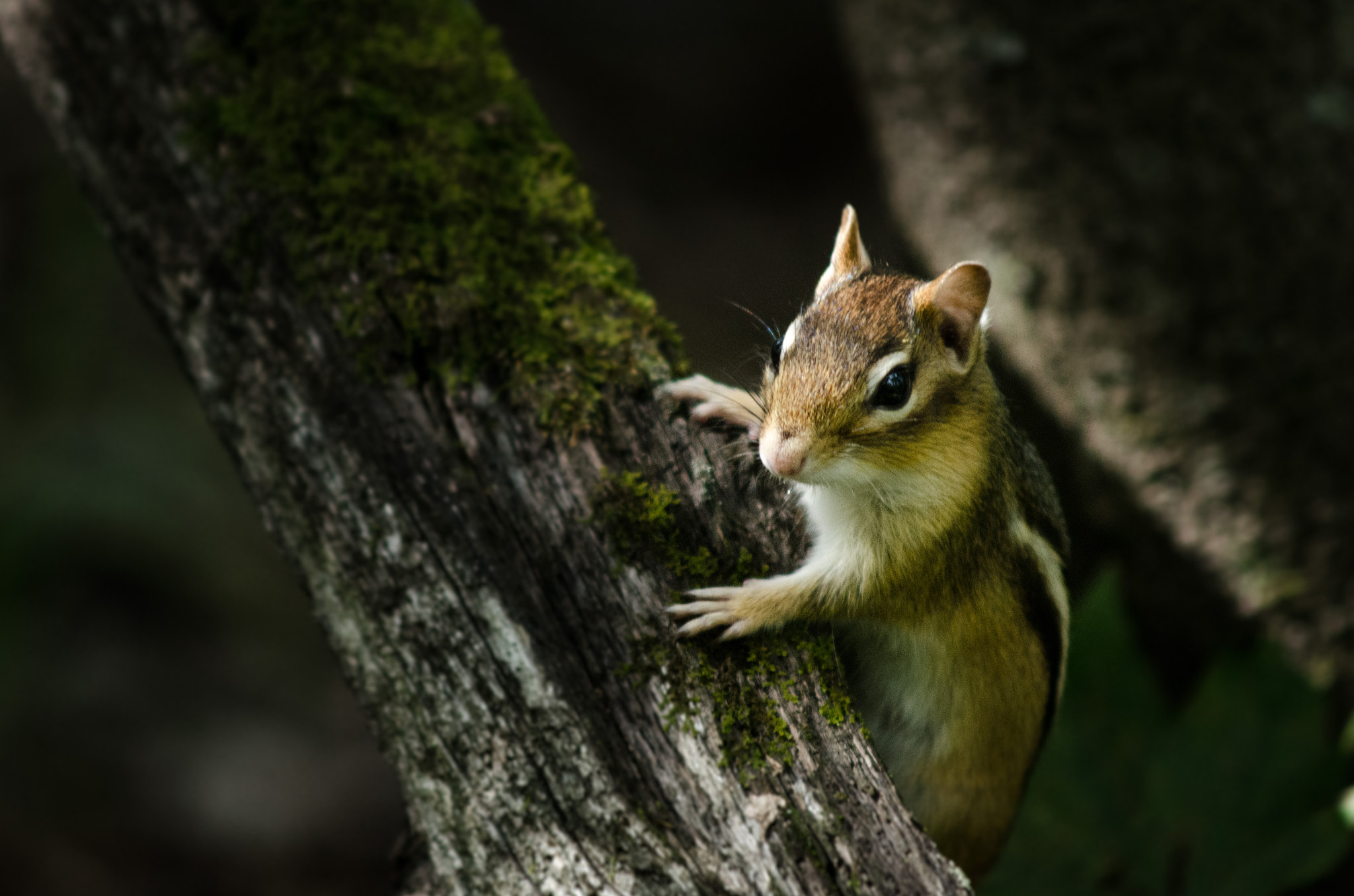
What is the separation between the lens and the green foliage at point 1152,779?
3.45 meters

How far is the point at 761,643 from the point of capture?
2.12m

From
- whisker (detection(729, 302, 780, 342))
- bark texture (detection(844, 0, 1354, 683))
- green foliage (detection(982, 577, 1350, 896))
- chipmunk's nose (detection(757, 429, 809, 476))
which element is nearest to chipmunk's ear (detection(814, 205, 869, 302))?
whisker (detection(729, 302, 780, 342))

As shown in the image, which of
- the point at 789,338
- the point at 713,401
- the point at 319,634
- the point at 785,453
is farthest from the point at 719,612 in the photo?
the point at 319,634

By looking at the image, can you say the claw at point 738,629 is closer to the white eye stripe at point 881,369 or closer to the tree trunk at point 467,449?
the tree trunk at point 467,449

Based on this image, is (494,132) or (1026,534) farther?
(494,132)

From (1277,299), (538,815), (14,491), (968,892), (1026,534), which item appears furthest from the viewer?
(14,491)

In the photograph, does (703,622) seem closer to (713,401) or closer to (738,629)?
(738,629)

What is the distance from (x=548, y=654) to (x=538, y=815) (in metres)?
0.34

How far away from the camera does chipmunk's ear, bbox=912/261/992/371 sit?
7.37ft

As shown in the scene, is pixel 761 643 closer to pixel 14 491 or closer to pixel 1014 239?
pixel 1014 239

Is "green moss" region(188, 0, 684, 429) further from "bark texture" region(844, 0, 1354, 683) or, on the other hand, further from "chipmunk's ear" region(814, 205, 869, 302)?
"bark texture" region(844, 0, 1354, 683)

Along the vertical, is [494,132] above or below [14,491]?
above

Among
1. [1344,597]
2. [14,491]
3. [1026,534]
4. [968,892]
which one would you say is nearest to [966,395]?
[1026,534]

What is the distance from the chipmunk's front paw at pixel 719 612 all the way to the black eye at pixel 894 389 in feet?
1.77
